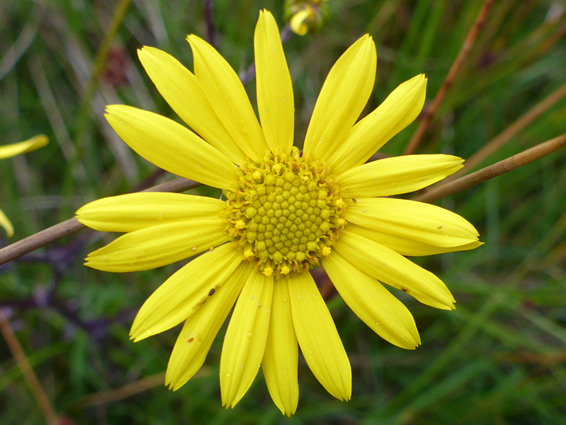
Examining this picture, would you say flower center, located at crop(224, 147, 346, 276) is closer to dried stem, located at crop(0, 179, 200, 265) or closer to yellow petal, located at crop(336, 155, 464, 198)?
yellow petal, located at crop(336, 155, 464, 198)

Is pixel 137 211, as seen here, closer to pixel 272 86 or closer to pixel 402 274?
pixel 272 86

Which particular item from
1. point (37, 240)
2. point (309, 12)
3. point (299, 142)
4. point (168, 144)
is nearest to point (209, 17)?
point (309, 12)

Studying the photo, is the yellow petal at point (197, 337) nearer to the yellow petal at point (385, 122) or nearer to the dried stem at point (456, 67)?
the yellow petal at point (385, 122)

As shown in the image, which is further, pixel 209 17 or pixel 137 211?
pixel 209 17

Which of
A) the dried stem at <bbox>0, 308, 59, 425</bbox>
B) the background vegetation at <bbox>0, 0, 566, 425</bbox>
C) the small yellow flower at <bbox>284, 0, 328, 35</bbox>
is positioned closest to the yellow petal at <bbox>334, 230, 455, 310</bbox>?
the small yellow flower at <bbox>284, 0, 328, 35</bbox>

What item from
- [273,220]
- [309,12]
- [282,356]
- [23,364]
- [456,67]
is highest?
[309,12]

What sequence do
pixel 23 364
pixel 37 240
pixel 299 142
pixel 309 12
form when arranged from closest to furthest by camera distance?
1. pixel 37 240
2. pixel 309 12
3. pixel 23 364
4. pixel 299 142

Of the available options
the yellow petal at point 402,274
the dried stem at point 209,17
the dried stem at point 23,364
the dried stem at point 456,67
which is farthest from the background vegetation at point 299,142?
the yellow petal at point 402,274
